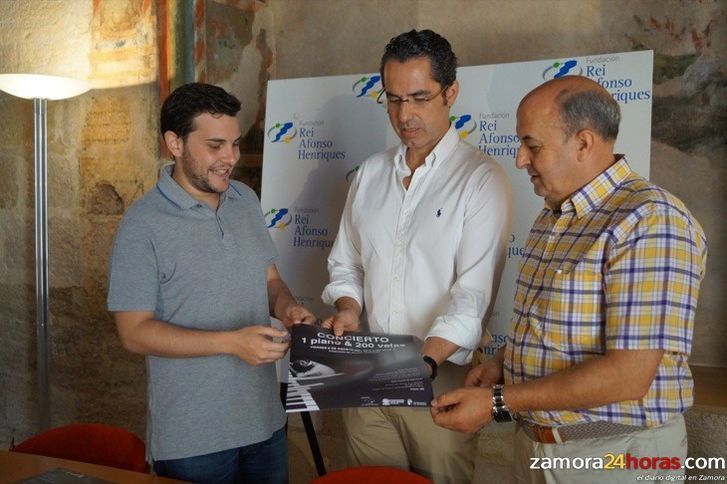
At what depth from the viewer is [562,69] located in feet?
11.8

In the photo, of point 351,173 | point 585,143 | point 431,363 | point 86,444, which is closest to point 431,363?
point 431,363

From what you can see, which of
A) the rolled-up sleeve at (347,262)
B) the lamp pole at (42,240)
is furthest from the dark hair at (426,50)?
the lamp pole at (42,240)

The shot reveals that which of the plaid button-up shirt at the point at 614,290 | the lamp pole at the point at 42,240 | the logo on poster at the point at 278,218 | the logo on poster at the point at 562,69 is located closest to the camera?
the plaid button-up shirt at the point at 614,290

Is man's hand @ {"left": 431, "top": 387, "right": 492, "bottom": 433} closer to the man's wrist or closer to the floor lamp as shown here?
the man's wrist

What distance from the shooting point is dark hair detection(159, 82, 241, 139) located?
2.45m

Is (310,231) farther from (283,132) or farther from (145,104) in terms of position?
(145,104)

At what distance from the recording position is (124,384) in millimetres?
4824

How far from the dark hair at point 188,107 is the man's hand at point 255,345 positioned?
711 millimetres

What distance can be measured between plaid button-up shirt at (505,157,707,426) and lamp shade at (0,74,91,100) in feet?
10.6

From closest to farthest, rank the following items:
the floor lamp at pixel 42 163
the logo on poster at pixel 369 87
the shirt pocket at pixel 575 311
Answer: the shirt pocket at pixel 575 311, the logo on poster at pixel 369 87, the floor lamp at pixel 42 163

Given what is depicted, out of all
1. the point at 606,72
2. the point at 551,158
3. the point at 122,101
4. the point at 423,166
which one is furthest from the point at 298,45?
the point at 551,158

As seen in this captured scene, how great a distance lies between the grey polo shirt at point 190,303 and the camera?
231 centimetres

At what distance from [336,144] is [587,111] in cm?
248

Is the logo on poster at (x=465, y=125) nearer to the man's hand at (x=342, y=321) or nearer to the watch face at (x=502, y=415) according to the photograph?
the man's hand at (x=342, y=321)
